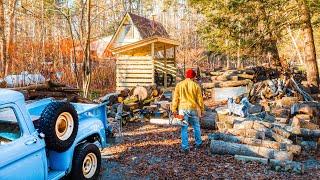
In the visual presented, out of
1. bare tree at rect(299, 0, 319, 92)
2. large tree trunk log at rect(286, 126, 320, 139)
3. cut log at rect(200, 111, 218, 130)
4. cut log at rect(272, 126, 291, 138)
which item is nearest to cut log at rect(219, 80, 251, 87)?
bare tree at rect(299, 0, 319, 92)

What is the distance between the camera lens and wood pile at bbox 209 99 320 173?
333 inches

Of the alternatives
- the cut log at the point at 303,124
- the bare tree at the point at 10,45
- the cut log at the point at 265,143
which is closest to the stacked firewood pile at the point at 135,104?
the cut log at the point at 265,143

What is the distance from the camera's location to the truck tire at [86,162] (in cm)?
659

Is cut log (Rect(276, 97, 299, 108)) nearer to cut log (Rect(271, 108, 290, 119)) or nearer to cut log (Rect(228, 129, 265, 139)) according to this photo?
cut log (Rect(271, 108, 290, 119))

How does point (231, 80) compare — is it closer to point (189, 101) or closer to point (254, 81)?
point (254, 81)

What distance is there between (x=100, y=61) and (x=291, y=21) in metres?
14.6

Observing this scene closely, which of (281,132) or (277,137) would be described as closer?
(277,137)

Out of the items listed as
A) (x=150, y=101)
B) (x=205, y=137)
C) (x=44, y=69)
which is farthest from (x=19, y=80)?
(x=205, y=137)

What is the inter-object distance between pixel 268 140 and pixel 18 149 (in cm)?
616

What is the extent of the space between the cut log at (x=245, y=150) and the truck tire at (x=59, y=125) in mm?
4040

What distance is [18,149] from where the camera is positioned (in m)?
5.22

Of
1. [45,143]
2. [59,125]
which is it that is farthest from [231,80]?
[45,143]

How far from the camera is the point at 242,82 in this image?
19.8 meters

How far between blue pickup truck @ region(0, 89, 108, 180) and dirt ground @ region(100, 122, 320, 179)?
45.6 inches
